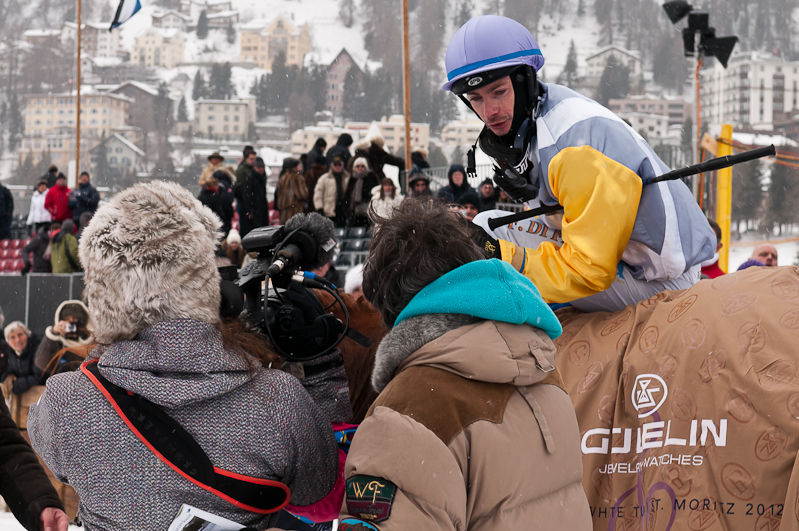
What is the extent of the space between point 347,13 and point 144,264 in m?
101

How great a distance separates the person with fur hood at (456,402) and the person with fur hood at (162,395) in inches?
10.1

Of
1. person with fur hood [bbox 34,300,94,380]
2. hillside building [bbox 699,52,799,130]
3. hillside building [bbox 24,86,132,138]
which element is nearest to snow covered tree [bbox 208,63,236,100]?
hillside building [bbox 24,86,132,138]

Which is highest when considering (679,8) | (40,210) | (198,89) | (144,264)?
(198,89)

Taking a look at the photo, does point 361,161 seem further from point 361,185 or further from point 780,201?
point 780,201

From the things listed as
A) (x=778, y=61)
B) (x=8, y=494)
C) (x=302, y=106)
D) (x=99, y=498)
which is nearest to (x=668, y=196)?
(x=99, y=498)

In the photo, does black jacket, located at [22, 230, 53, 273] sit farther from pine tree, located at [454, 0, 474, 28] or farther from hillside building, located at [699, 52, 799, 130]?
pine tree, located at [454, 0, 474, 28]

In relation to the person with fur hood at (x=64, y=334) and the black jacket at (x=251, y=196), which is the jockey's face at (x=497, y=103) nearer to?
the person with fur hood at (x=64, y=334)

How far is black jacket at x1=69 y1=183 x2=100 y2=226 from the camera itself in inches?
484

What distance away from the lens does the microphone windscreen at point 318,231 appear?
5.71 feet

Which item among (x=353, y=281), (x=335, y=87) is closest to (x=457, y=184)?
(x=353, y=281)

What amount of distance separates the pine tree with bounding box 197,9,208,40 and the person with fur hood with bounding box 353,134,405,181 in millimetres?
91208

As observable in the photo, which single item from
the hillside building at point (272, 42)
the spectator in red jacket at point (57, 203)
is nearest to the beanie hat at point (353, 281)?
the spectator in red jacket at point (57, 203)

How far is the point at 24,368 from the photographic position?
18.3 ft

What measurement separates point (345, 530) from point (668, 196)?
1388 mm
